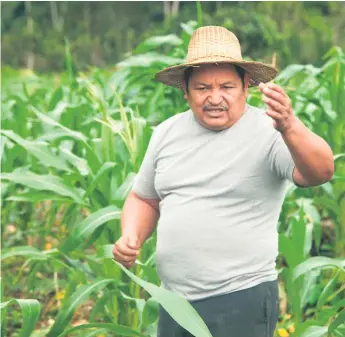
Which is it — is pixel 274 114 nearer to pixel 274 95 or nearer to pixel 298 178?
pixel 274 95

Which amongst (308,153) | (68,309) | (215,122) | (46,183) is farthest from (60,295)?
(308,153)

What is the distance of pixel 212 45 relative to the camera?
1.64m

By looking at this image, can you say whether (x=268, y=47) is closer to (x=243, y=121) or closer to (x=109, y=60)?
(x=243, y=121)

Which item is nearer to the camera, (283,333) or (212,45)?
(212,45)

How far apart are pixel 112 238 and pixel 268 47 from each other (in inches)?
584

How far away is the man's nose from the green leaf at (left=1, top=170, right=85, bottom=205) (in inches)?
36.7

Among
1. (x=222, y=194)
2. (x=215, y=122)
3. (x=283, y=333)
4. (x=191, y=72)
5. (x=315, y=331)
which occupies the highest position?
(x=191, y=72)

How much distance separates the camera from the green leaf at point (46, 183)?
95.6 inches

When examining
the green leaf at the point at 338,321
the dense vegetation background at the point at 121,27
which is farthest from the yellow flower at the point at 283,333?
the dense vegetation background at the point at 121,27

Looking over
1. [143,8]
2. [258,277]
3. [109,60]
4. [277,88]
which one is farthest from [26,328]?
[143,8]

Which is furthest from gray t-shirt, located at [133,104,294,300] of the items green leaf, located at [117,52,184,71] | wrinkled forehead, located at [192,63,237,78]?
green leaf, located at [117,52,184,71]

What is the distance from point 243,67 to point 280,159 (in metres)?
0.22

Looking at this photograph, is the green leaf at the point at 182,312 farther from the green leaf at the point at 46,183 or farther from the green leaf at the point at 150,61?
the green leaf at the point at 150,61

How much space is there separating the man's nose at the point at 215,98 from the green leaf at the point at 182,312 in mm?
399
